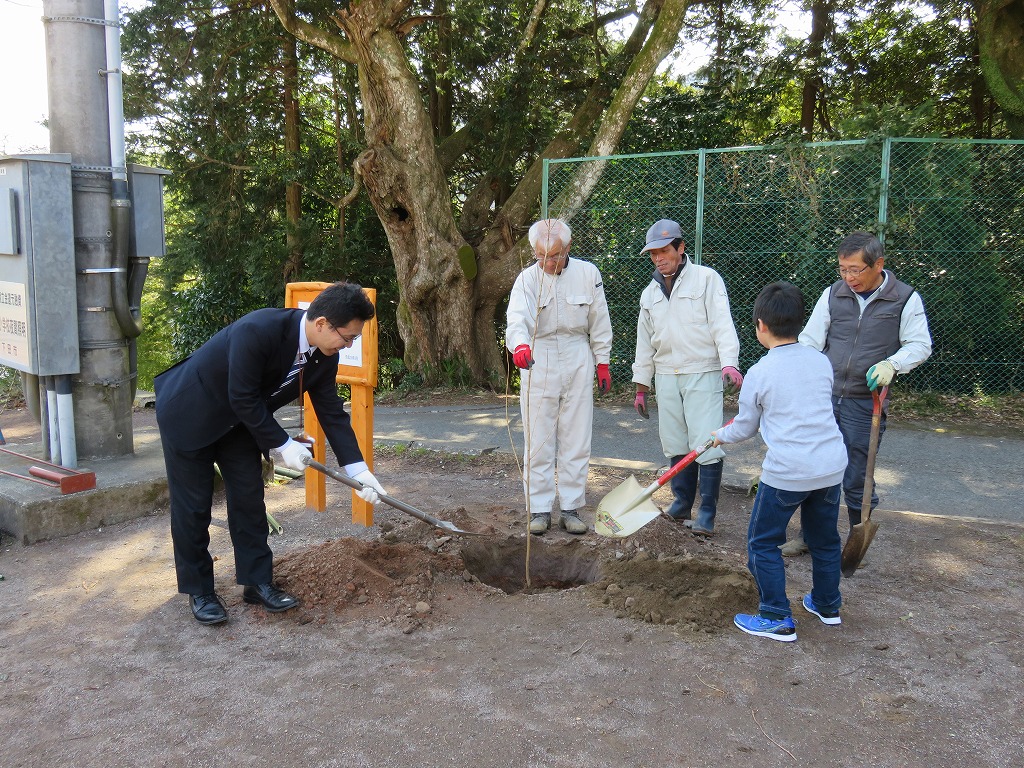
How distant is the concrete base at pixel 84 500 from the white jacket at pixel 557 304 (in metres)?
2.67

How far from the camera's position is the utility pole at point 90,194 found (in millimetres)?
5578

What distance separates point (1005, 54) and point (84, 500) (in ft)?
34.9

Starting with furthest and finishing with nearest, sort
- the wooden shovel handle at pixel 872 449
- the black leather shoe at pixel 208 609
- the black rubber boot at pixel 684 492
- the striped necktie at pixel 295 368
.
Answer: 1. the black rubber boot at pixel 684 492
2. the wooden shovel handle at pixel 872 449
3. the black leather shoe at pixel 208 609
4. the striped necktie at pixel 295 368

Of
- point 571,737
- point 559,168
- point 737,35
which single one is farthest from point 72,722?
point 737,35

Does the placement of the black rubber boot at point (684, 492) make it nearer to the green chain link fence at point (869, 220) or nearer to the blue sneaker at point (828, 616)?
the blue sneaker at point (828, 616)

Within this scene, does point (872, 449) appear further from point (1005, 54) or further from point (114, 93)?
point (1005, 54)

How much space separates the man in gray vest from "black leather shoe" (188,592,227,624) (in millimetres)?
3197

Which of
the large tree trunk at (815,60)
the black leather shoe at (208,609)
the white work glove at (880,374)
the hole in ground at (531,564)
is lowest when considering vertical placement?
the hole in ground at (531,564)

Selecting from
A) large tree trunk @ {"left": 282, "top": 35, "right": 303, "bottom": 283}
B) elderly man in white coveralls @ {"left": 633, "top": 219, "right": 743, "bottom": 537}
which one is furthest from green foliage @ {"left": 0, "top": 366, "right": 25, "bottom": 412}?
elderly man in white coveralls @ {"left": 633, "top": 219, "right": 743, "bottom": 537}

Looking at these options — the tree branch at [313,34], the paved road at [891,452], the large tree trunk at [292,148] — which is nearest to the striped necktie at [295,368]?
the paved road at [891,452]

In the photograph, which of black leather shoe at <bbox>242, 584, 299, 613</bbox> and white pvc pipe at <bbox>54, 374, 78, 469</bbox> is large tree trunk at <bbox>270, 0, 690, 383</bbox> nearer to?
white pvc pipe at <bbox>54, 374, 78, 469</bbox>

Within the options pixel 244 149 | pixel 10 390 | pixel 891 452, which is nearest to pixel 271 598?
pixel 891 452

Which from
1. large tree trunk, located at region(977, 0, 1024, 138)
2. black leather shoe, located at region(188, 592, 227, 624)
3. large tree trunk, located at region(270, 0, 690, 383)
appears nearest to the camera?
black leather shoe, located at region(188, 592, 227, 624)

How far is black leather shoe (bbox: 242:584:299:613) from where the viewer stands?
3924mm
